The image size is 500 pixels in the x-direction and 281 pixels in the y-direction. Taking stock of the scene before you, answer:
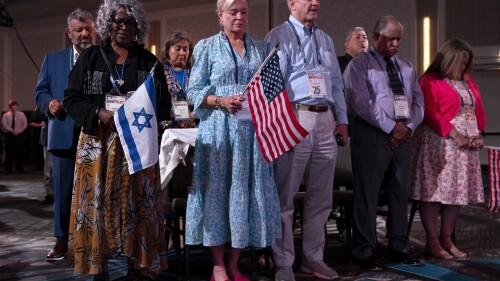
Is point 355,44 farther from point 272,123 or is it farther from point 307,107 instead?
point 272,123

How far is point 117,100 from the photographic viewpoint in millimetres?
2680

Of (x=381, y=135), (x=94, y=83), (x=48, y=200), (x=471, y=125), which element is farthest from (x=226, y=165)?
(x=48, y=200)

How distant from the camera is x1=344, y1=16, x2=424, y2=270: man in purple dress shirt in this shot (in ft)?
11.4

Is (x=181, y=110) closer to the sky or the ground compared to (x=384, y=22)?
closer to the ground

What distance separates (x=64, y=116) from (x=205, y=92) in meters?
1.11

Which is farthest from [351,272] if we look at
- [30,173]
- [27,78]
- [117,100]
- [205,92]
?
[27,78]

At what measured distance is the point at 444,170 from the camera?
3771 millimetres

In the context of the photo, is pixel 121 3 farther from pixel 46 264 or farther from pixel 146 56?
pixel 46 264

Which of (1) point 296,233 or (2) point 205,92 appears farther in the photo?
(1) point 296,233

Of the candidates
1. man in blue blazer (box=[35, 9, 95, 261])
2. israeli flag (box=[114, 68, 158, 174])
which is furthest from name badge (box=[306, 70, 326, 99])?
man in blue blazer (box=[35, 9, 95, 261])

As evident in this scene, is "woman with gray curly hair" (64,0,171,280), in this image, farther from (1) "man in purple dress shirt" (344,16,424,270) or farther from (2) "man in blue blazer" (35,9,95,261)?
(1) "man in purple dress shirt" (344,16,424,270)

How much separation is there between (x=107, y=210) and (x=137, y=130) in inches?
15.8

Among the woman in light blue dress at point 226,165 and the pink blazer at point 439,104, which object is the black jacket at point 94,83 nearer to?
the woman in light blue dress at point 226,165

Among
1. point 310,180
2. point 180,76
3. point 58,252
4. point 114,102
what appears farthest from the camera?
point 180,76
